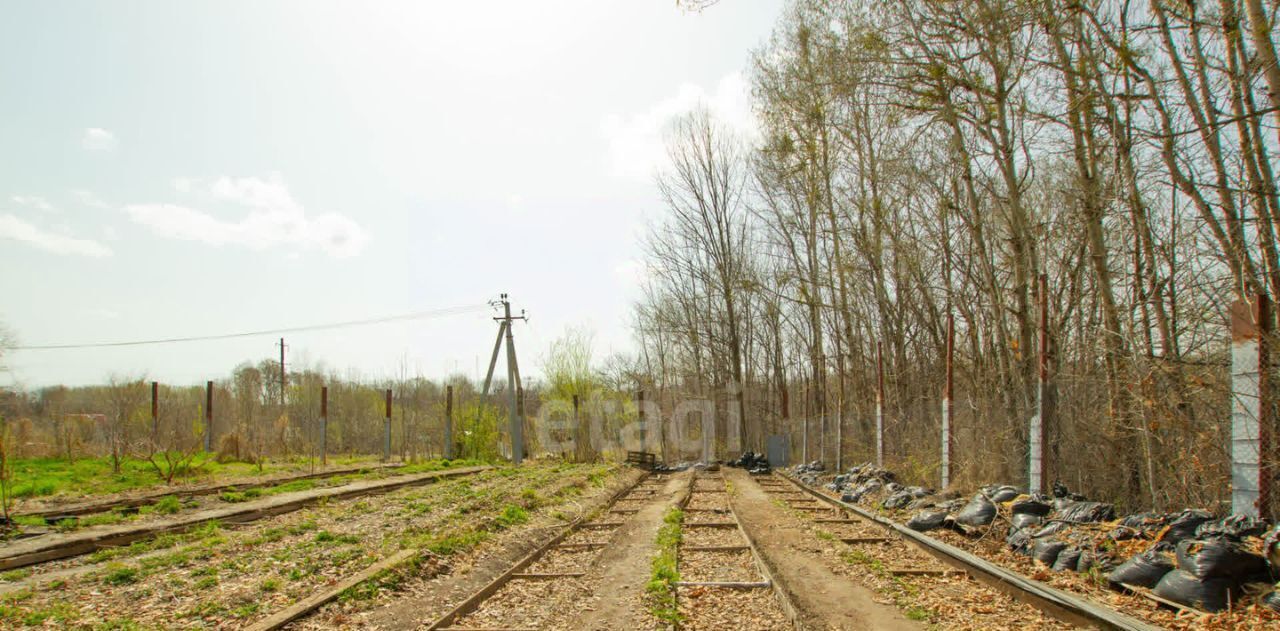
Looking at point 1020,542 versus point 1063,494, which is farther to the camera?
point 1063,494

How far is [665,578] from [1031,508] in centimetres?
476

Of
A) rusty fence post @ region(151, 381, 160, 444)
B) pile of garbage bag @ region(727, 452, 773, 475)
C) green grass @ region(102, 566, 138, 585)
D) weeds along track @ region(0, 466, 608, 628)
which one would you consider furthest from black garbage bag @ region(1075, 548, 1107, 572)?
rusty fence post @ region(151, 381, 160, 444)

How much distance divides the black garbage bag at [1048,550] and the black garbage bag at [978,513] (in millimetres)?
1652

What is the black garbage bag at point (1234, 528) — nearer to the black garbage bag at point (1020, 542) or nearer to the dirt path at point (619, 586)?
the black garbage bag at point (1020, 542)

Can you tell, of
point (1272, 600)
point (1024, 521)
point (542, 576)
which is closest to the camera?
point (1272, 600)

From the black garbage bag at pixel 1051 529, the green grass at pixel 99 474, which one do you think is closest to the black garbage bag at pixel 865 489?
the black garbage bag at pixel 1051 529

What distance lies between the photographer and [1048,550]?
795cm

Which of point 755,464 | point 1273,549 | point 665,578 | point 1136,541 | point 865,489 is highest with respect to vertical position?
point 1273,549

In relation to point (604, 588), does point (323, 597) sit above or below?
above

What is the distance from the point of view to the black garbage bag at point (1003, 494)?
10.3 m

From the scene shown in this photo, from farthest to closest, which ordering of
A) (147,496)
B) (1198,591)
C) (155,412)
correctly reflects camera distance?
(155,412)
(147,496)
(1198,591)

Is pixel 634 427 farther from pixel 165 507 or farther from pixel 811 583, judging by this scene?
pixel 811 583

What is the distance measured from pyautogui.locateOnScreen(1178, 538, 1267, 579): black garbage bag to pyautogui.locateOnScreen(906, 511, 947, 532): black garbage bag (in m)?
4.75

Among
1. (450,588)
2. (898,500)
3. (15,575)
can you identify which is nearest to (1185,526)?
(898,500)
